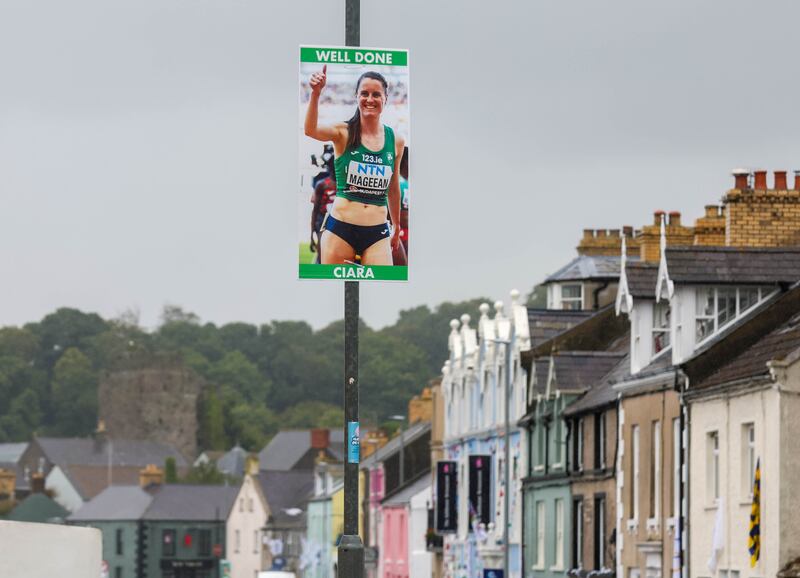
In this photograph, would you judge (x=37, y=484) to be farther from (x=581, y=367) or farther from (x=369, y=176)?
(x=369, y=176)

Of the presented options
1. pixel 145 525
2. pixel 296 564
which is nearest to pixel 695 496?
pixel 296 564

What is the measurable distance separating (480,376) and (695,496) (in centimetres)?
2644

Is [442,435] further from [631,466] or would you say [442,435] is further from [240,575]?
[240,575]

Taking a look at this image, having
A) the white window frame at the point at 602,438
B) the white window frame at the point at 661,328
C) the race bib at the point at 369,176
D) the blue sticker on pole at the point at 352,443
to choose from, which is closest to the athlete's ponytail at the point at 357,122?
the race bib at the point at 369,176

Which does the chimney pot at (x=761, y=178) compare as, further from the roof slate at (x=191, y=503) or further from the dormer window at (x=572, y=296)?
the roof slate at (x=191, y=503)

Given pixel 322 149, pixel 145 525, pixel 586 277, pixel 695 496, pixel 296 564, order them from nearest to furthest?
pixel 322 149
pixel 695 496
pixel 586 277
pixel 296 564
pixel 145 525

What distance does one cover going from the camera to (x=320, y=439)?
169375 mm

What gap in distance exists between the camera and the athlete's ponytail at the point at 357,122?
19.0 m

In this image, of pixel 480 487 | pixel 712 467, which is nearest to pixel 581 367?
pixel 480 487

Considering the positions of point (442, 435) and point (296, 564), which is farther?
point (296, 564)

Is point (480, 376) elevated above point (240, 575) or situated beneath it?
elevated above

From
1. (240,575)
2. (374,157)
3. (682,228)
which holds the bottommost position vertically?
(240,575)

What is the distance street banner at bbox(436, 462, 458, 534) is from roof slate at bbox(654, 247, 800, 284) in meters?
28.4

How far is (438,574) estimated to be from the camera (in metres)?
71.8
